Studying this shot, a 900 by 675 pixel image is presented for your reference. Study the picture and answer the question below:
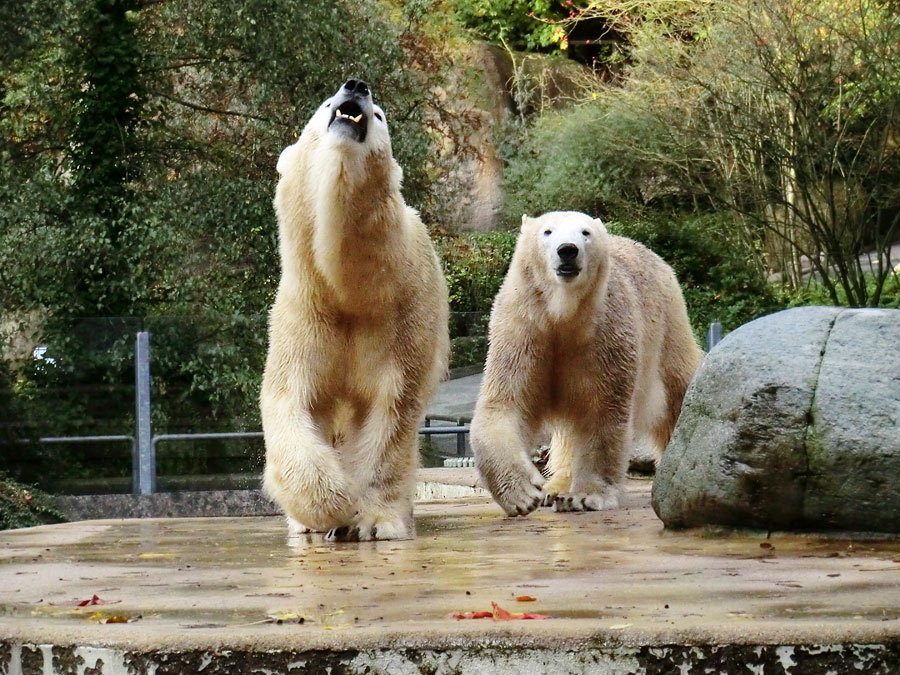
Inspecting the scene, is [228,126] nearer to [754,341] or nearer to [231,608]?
[754,341]

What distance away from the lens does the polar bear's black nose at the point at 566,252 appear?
220 inches

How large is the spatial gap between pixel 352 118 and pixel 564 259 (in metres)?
1.49

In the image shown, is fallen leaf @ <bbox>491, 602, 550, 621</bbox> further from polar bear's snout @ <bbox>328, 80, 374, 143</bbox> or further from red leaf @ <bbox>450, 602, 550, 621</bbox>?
polar bear's snout @ <bbox>328, 80, 374, 143</bbox>


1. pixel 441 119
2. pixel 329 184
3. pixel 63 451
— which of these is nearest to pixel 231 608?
pixel 329 184

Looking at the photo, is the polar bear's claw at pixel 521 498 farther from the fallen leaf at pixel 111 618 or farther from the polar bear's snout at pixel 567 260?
the fallen leaf at pixel 111 618

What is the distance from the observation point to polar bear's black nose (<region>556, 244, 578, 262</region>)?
559cm

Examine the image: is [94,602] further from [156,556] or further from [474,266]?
[474,266]

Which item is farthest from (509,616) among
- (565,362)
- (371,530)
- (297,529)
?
(565,362)

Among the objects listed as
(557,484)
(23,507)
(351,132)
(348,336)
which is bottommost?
(23,507)

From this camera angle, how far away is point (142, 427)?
28.5 ft

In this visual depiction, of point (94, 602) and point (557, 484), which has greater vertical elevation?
point (94, 602)

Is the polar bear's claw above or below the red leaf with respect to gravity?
below

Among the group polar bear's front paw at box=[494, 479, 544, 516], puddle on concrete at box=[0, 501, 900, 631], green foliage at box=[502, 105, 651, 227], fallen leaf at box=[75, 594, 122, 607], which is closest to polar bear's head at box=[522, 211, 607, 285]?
polar bear's front paw at box=[494, 479, 544, 516]

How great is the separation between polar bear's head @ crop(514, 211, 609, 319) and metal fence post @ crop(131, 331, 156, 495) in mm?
3666
